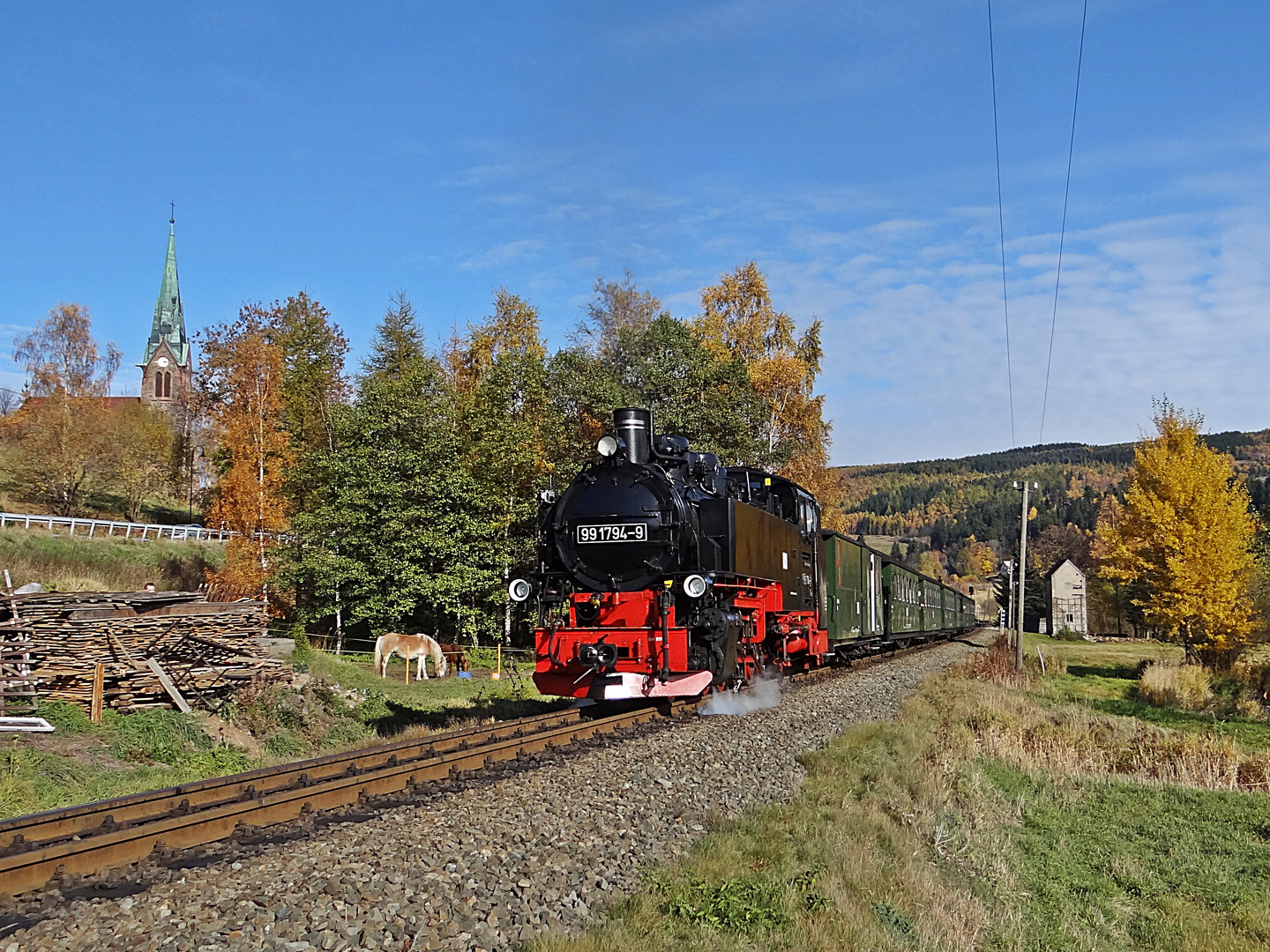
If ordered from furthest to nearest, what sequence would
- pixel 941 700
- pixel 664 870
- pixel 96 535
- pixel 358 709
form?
pixel 96 535
pixel 941 700
pixel 358 709
pixel 664 870

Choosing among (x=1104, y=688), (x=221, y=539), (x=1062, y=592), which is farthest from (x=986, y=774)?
(x=1062, y=592)

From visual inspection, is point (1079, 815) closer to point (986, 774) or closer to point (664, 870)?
point (986, 774)

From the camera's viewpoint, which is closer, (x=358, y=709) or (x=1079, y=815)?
(x=1079, y=815)

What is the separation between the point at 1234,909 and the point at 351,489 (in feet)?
81.6

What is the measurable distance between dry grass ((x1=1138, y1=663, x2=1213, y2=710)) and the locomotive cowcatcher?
58.0ft

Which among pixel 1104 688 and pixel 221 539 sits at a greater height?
pixel 221 539

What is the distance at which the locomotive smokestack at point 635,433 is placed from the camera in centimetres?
1365

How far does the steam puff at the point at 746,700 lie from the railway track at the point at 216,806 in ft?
12.6

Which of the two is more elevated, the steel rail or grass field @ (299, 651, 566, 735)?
the steel rail

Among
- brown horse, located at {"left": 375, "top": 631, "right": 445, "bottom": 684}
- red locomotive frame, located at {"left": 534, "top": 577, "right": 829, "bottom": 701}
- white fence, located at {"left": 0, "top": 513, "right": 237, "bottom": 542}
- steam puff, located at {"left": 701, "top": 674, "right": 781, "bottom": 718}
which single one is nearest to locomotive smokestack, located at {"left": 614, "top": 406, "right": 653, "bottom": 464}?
red locomotive frame, located at {"left": 534, "top": 577, "right": 829, "bottom": 701}

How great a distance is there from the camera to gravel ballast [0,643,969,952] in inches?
179

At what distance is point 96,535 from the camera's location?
36906 millimetres

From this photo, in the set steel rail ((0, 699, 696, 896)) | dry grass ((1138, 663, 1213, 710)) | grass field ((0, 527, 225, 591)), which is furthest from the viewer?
grass field ((0, 527, 225, 591))

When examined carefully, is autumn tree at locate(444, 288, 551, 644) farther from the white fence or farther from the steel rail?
the steel rail
